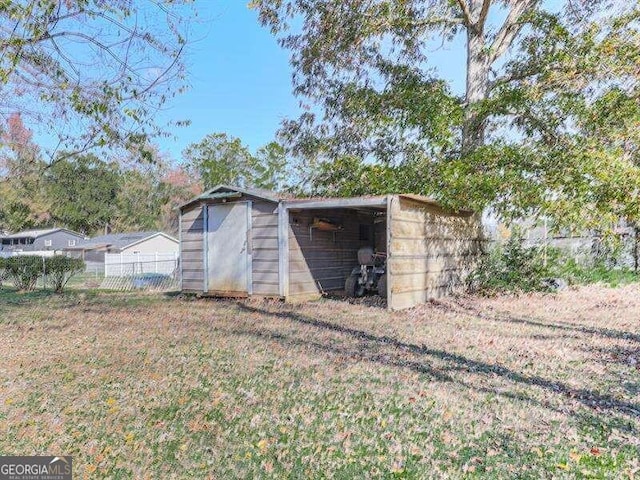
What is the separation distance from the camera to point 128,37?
214 inches

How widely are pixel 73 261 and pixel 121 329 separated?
7.16 m

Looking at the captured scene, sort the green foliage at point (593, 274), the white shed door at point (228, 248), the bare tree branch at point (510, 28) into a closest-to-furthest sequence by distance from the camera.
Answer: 1. the white shed door at point (228, 248)
2. the green foliage at point (593, 274)
3. the bare tree branch at point (510, 28)

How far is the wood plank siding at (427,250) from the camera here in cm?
753

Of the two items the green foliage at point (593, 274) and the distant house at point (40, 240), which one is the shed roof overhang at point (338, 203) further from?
the distant house at point (40, 240)

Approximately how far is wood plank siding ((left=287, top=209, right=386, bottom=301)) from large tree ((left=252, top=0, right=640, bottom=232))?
1.51 metres

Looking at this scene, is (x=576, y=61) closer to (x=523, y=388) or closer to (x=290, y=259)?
(x=290, y=259)

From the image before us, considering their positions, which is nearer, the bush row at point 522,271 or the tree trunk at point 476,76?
the bush row at point 522,271

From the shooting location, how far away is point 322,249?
980 cm

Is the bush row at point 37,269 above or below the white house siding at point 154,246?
below

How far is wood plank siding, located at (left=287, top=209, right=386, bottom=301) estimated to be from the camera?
8.95 metres

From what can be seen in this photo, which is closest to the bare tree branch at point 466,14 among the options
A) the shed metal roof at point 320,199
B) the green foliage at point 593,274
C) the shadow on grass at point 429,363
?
the shed metal roof at point 320,199

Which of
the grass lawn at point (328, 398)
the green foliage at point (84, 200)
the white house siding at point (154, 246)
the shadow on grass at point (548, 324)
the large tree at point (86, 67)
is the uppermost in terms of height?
the green foliage at point (84, 200)

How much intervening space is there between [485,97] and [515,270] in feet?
14.3

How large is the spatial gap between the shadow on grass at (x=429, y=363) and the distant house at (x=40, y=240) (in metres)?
37.0
